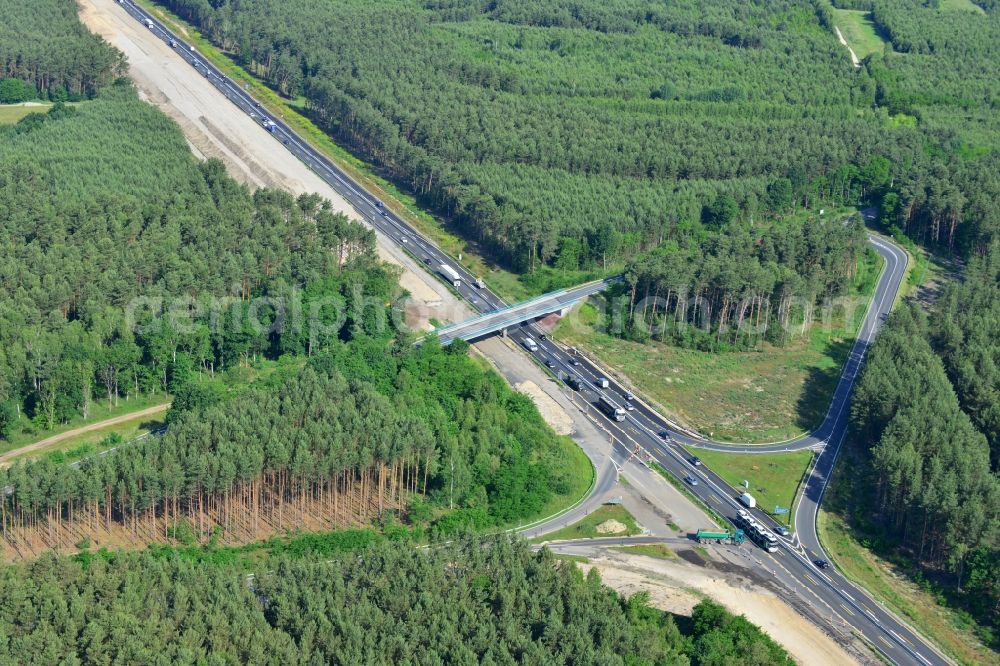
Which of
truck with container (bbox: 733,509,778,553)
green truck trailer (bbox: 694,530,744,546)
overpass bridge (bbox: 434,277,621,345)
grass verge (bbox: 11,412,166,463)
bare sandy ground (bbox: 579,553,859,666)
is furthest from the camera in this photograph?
overpass bridge (bbox: 434,277,621,345)

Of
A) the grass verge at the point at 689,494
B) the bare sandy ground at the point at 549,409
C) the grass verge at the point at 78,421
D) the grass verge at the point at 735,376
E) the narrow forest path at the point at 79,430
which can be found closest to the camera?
the grass verge at the point at 689,494

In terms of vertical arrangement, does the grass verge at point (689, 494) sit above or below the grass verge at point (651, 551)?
above

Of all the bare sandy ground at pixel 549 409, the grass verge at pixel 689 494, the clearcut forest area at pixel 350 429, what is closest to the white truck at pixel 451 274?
the clearcut forest area at pixel 350 429

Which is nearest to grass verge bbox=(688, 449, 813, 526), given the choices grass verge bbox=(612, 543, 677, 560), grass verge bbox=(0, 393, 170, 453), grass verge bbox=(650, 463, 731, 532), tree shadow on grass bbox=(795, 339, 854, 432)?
grass verge bbox=(650, 463, 731, 532)

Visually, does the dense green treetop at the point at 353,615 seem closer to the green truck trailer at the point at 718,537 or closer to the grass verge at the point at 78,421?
the green truck trailer at the point at 718,537

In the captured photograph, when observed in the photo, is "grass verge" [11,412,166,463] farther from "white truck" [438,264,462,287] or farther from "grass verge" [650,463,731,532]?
"grass verge" [650,463,731,532]

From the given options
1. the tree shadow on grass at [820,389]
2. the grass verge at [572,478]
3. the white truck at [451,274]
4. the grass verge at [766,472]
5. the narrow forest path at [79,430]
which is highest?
the white truck at [451,274]

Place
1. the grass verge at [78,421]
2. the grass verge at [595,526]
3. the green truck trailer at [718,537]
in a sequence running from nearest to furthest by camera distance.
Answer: the grass verge at [595,526]
the green truck trailer at [718,537]
the grass verge at [78,421]
